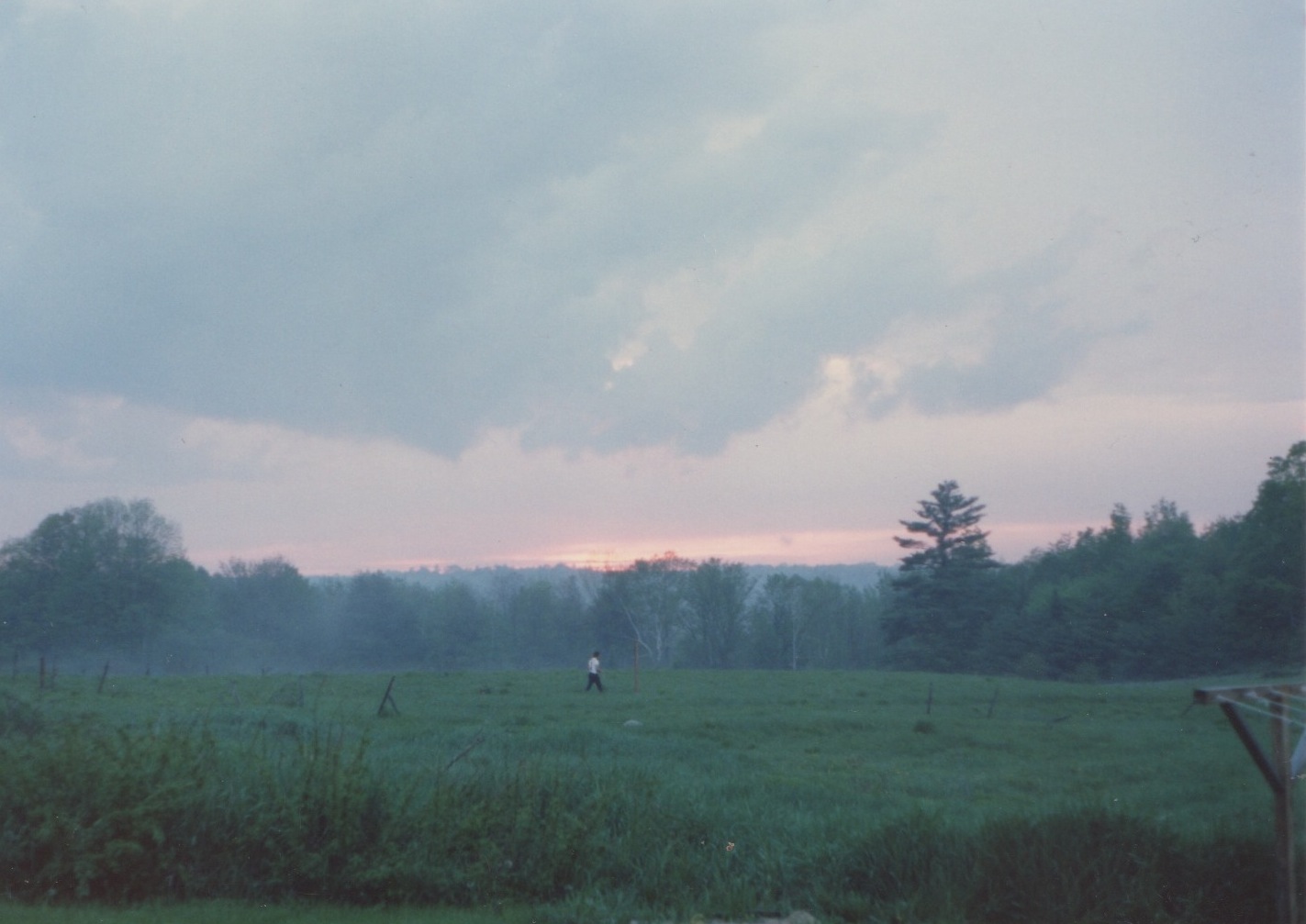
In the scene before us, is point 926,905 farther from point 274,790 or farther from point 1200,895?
point 274,790

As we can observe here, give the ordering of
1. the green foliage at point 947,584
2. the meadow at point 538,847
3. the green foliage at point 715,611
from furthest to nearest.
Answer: the green foliage at point 715,611 → the green foliage at point 947,584 → the meadow at point 538,847

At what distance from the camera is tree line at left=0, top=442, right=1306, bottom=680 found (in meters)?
41.3

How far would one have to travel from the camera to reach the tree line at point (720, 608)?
41312mm

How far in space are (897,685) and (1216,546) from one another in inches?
812

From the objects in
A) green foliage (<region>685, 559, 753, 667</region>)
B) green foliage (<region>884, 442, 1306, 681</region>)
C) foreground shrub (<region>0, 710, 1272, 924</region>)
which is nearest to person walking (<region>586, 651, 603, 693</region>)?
green foliage (<region>884, 442, 1306, 681</region>)

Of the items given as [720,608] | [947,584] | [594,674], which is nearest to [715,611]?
[720,608]

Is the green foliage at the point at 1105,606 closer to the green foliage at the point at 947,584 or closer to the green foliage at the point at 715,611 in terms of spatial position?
the green foliage at the point at 947,584

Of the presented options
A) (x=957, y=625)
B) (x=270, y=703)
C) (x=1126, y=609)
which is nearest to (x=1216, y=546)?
(x=1126, y=609)

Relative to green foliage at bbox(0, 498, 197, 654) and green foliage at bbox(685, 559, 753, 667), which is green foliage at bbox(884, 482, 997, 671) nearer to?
green foliage at bbox(685, 559, 753, 667)

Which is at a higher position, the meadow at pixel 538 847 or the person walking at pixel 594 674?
the meadow at pixel 538 847

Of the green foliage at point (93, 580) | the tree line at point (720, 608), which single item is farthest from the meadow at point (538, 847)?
the green foliage at point (93, 580)

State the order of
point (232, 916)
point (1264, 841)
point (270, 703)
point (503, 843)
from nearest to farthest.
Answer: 1. point (232, 916)
2. point (1264, 841)
3. point (503, 843)
4. point (270, 703)

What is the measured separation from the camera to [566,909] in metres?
8.29

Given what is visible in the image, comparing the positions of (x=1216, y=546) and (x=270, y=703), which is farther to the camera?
(x=1216, y=546)
